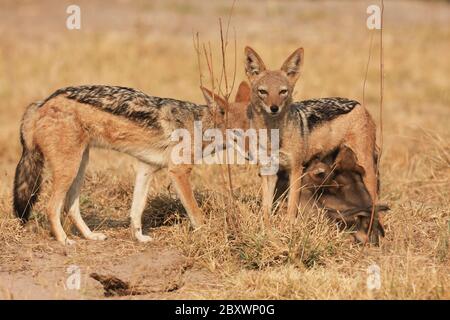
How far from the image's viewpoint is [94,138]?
6.83m

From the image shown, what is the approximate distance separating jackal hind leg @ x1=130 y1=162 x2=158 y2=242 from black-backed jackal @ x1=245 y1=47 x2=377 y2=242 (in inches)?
41.1

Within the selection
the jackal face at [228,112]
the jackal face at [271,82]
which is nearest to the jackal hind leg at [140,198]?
the jackal face at [228,112]

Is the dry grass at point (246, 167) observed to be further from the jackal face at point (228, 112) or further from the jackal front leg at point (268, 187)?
the jackal face at point (228, 112)

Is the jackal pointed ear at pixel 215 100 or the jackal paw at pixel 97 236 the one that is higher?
the jackal pointed ear at pixel 215 100

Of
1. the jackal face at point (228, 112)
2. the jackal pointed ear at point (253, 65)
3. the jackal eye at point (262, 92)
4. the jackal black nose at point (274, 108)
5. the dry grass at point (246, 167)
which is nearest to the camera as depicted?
the dry grass at point (246, 167)

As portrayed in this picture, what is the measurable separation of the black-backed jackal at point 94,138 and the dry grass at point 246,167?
283 millimetres

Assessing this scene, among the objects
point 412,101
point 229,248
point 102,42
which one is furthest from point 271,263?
point 102,42

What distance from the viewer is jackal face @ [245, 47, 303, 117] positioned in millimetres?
6711

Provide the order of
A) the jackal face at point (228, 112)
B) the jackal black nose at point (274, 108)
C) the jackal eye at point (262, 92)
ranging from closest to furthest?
the jackal black nose at point (274, 108) → the jackal eye at point (262, 92) → the jackal face at point (228, 112)

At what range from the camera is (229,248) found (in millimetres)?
6391

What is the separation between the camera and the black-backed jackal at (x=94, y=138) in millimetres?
6676

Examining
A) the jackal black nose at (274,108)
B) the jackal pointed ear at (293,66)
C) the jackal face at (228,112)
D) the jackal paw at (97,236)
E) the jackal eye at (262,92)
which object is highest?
the jackal pointed ear at (293,66)

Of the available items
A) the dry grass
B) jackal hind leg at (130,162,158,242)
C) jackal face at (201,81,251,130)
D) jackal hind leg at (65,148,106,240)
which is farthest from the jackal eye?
jackal hind leg at (65,148,106,240)

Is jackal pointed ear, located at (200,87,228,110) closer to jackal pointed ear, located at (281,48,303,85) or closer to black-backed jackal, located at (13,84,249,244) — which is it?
black-backed jackal, located at (13,84,249,244)
